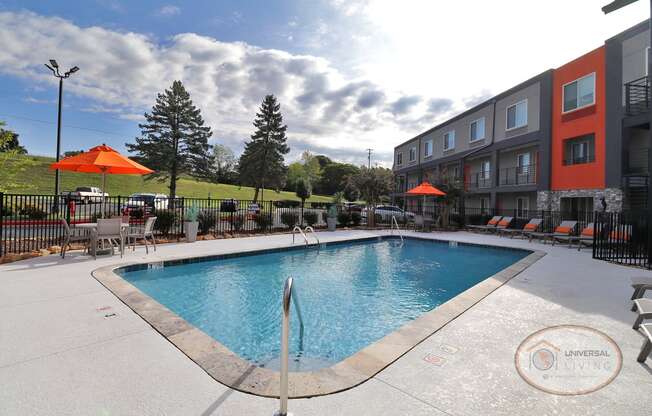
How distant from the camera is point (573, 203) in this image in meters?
15.5

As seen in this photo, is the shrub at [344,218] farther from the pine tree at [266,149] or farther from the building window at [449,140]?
the pine tree at [266,149]

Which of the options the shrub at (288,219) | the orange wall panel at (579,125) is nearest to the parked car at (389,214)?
the shrub at (288,219)

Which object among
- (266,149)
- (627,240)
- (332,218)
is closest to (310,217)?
(332,218)

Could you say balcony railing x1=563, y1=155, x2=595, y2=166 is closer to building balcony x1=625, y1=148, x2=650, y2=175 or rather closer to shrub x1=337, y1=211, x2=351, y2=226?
building balcony x1=625, y1=148, x2=650, y2=175

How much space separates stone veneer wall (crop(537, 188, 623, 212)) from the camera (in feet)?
41.2

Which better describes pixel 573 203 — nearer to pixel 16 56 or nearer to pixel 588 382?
pixel 588 382

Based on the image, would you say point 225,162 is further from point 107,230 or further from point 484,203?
point 107,230

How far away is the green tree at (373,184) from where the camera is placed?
18797 millimetres

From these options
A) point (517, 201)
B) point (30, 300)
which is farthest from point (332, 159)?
point (30, 300)

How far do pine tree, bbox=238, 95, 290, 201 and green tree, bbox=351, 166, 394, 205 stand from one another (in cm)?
2111

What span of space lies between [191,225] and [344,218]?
9.32m

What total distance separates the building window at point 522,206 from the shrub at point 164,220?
18.8 m

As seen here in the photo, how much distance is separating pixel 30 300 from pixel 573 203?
20.0 metres

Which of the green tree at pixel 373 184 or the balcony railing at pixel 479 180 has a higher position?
the balcony railing at pixel 479 180
